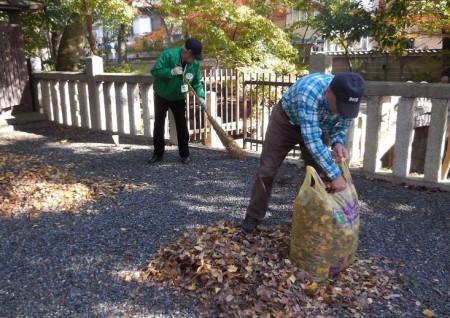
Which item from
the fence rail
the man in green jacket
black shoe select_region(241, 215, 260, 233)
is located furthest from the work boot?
black shoe select_region(241, 215, 260, 233)

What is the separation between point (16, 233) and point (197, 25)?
27.7ft

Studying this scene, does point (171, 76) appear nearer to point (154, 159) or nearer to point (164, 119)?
point (164, 119)

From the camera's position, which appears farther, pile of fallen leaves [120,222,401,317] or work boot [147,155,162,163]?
work boot [147,155,162,163]

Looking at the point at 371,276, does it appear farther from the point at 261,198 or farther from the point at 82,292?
the point at 82,292

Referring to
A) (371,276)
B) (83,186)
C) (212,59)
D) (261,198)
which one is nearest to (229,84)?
(212,59)

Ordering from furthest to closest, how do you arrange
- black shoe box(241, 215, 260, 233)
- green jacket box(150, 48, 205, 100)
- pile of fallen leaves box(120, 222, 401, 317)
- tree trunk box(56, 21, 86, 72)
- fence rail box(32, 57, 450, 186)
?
tree trunk box(56, 21, 86, 72) → green jacket box(150, 48, 205, 100) → fence rail box(32, 57, 450, 186) → black shoe box(241, 215, 260, 233) → pile of fallen leaves box(120, 222, 401, 317)

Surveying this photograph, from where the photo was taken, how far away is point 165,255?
131 inches

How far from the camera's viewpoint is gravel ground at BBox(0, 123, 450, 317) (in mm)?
2832

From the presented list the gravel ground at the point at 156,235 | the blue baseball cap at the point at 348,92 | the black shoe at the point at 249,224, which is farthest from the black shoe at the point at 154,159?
the blue baseball cap at the point at 348,92

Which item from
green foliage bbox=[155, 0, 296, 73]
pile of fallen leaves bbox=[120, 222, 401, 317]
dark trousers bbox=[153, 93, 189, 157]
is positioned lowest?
pile of fallen leaves bbox=[120, 222, 401, 317]

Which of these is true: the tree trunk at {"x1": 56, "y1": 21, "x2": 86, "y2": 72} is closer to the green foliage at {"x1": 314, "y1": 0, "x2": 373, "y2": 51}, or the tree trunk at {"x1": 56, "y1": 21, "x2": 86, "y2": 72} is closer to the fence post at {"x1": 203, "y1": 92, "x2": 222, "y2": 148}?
the fence post at {"x1": 203, "y1": 92, "x2": 222, "y2": 148}

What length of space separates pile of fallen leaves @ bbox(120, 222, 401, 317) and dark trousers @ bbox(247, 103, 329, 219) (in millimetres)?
399

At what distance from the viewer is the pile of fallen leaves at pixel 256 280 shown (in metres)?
2.78

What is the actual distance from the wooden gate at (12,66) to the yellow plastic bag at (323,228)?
23.4 feet
